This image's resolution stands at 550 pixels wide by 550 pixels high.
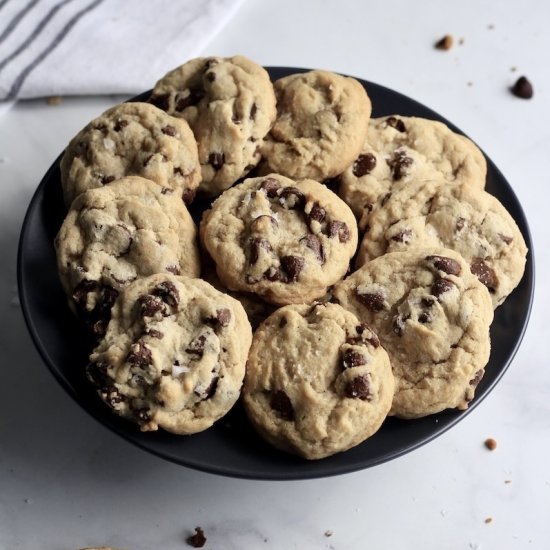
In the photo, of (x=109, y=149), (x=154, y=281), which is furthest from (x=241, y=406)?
(x=109, y=149)

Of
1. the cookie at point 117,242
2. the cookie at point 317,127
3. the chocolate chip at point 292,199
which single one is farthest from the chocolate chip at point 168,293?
the cookie at point 317,127

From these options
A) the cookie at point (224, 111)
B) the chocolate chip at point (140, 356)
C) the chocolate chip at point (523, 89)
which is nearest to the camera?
the chocolate chip at point (140, 356)

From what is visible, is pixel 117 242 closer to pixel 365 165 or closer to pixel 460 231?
pixel 365 165

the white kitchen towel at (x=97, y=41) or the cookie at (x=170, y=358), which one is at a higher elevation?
the white kitchen towel at (x=97, y=41)

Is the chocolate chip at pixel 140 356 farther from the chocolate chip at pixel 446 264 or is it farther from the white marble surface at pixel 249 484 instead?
the chocolate chip at pixel 446 264

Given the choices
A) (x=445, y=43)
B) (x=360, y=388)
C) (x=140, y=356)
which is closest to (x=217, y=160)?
(x=140, y=356)

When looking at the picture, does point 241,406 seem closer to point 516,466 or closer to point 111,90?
point 516,466

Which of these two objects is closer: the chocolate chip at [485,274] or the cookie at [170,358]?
the cookie at [170,358]
